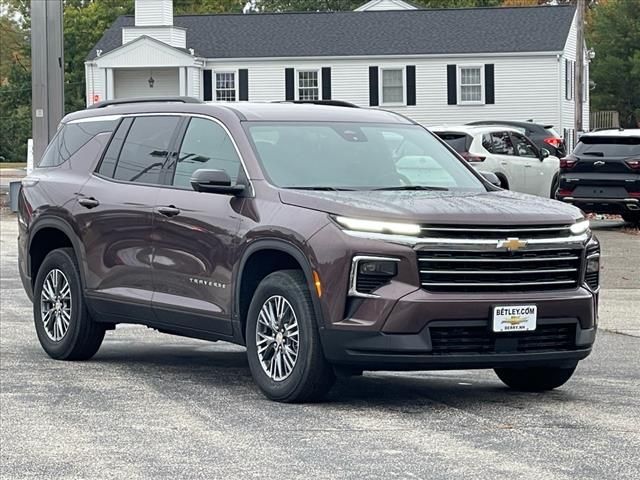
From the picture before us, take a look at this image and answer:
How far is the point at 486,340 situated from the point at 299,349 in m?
1.09

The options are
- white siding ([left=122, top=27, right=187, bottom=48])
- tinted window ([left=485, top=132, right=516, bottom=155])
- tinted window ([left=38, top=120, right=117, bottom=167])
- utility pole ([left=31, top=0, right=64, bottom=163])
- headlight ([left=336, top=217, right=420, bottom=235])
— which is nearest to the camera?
headlight ([left=336, top=217, right=420, bottom=235])

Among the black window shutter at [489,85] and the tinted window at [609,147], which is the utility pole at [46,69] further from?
the black window shutter at [489,85]

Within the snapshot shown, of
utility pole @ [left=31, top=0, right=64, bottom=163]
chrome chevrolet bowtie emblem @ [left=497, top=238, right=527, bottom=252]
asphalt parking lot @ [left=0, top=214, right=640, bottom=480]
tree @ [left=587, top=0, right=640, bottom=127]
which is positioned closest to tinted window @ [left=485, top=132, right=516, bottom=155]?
utility pole @ [left=31, top=0, right=64, bottom=163]

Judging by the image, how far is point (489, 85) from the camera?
54.3 metres

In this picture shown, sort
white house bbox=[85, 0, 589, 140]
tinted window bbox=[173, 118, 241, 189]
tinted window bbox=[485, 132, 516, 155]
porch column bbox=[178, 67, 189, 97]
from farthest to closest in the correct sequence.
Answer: porch column bbox=[178, 67, 189, 97]
white house bbox=[85, 0, 589, 140]
tinted window bbox=[485, 132, 516, 155]
tinted window bbox=[173, 118, 241, 189]

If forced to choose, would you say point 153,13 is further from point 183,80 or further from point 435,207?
point 435,207

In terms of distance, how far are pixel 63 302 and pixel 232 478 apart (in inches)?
182

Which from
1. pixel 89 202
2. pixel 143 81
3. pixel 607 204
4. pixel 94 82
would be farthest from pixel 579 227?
pixel 94 82

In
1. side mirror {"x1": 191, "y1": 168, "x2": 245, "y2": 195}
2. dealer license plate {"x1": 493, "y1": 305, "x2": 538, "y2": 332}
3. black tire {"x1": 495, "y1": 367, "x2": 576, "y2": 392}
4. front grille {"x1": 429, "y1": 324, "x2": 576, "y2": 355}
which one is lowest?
black tire {"x1": 495, "y1": 367, "x2": 576, "y2": 392}

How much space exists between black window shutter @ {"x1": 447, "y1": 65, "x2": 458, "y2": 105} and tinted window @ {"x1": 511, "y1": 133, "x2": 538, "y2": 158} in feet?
86.2

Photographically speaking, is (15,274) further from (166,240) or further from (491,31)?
(491,31)

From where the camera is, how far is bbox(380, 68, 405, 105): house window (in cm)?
5538

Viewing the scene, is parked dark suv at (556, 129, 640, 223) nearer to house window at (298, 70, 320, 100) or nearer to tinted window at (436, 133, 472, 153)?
tinted window at (436, 133, 472, 153)

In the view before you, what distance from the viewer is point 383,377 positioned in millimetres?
10453
